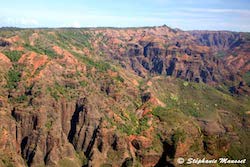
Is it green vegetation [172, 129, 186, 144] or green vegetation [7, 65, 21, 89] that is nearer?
green vegetation [172, 129, 186, 144]

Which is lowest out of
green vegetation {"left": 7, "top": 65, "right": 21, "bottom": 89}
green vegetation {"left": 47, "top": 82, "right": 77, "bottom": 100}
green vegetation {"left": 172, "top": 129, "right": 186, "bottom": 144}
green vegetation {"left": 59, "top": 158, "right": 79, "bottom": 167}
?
green vegetation {"left": 59, "top": 158, "right": 79, "bottom": 167}

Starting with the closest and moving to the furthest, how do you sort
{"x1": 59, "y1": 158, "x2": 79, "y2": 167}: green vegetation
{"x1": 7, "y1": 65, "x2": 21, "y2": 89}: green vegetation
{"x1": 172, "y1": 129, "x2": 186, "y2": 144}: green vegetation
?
{"x1": 59, "y1": 158, "x2": 79, "y2": 167}: green vegetation, {"x1": 172, "y1": 129, "x2": 186, "y2": 144}: green vegetation, {"x1": 7, "y1": 65, "x2": 21, "y2": 89}: green vegetation

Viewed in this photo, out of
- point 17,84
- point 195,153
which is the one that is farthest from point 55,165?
point 195,153

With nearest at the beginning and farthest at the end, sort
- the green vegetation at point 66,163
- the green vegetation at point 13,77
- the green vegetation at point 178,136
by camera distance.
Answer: the green vegetation at point 66,163, the green vegetation at point 178,136, the green vegetation at point 13,77

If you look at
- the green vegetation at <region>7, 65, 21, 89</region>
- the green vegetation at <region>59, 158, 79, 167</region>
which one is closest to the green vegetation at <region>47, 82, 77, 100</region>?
the green vegetation at <region>7, 65, 21, 89</region>

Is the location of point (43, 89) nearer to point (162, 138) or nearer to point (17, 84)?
point (17, 84)

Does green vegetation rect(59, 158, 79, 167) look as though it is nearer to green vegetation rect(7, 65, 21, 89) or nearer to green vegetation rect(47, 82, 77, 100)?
green vegetation rect(47, 82, 77, 100)

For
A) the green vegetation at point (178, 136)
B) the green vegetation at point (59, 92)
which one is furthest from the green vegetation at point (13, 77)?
the green vegetation at point (178, 136)

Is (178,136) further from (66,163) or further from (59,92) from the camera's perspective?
(59,92)

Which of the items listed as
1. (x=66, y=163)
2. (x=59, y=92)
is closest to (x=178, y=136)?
(x=66, y=163)

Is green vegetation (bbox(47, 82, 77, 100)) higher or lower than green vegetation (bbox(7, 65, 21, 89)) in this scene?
lower

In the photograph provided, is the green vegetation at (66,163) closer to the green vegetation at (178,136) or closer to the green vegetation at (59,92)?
the green vegetation at (59,92)
